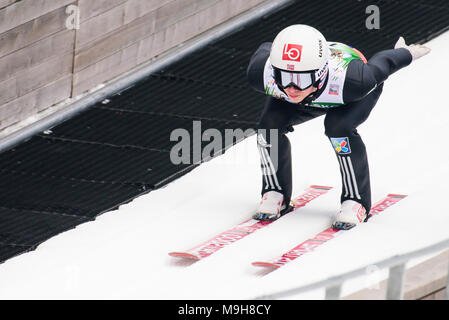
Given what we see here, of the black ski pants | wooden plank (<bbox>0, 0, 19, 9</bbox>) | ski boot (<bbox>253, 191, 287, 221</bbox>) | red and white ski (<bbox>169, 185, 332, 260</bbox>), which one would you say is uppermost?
wooden plank (<bbox>0, 0, 19, 9</bbox>)

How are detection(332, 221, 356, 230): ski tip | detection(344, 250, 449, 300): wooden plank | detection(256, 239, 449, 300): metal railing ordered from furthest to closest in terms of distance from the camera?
detection(332, 221, 356, 230): ski tip, detection(344, 250, 449, 300): wooden plank, detection(256, 239, 449, 300): metal railing

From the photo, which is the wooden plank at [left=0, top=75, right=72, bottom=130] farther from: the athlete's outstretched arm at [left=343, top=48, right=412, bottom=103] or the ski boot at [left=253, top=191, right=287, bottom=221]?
the athlete's outstretched arm at [left=343, top=48, right=412, bottom=103]

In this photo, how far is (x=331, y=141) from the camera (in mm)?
7590

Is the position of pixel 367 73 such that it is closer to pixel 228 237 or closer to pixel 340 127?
pixel 340 127

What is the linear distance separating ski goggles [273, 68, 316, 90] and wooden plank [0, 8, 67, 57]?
3.28 metres

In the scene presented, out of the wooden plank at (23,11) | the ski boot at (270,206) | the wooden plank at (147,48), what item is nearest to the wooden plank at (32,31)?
the wooden plank at (23,11)

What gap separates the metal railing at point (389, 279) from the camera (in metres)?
5.01

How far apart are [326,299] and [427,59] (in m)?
6.57

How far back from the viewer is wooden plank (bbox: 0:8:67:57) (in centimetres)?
962

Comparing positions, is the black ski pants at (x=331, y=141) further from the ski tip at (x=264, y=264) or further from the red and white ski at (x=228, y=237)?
the ski tip at (x=264, y=264)

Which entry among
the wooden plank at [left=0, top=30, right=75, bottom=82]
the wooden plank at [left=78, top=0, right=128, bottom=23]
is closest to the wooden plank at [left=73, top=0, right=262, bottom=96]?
the wooden plank at [left=0, top=30, right=75, bottom=82]

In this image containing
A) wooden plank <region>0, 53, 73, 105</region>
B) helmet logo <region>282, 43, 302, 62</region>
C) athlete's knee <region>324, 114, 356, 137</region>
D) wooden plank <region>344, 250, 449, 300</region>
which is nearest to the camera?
wooden plank <region>344, 250, 449, 300</region>
